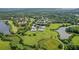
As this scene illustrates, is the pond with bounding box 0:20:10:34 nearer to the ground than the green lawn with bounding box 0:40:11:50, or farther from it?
farther from it

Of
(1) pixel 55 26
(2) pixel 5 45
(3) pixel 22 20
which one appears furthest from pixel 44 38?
(2) pixel 5 45

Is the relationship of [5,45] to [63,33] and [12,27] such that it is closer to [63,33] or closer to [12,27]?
[12,27]

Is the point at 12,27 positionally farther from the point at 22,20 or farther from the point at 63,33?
the point at 63,33

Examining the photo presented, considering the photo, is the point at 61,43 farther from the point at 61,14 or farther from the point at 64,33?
the point at 61,14

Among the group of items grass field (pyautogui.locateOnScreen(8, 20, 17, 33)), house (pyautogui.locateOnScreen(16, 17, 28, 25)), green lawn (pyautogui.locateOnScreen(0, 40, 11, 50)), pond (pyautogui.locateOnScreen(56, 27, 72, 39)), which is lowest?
green lawn (pyautogui.locateOnScreen(0, 40, 11, 50))

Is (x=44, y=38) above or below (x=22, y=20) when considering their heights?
below

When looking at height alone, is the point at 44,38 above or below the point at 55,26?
below

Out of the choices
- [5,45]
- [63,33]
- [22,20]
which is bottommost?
[5,45]

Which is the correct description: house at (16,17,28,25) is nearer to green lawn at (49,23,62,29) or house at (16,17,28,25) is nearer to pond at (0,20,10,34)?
pond at (0,20,10,34)

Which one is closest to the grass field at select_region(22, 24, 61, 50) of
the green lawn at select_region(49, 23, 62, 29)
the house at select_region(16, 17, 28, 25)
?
the green lawn at select_region(49, 23, 62, 29)

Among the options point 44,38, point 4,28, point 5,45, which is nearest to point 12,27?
point 4,28

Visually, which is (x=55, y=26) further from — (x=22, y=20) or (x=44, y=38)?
(x=22, y=20)

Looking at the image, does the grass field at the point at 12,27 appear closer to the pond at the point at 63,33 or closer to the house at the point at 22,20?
the house at the point at 22,20
